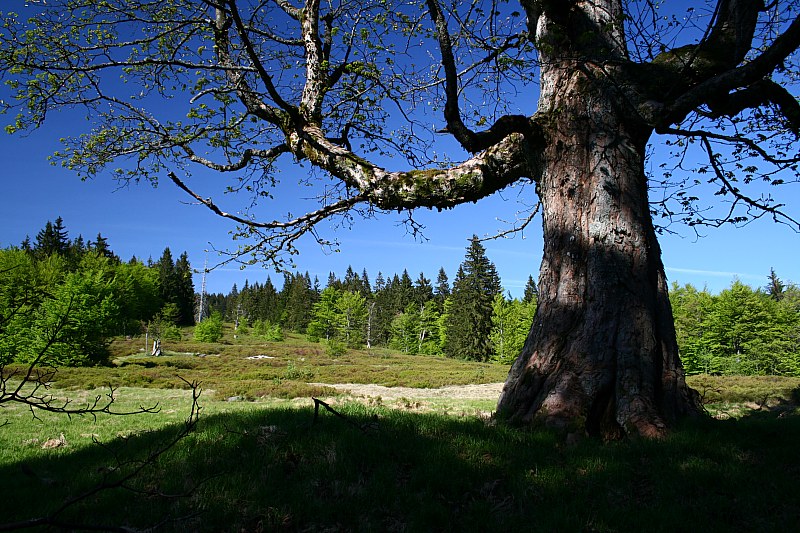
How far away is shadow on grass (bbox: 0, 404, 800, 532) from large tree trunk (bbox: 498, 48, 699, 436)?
51 centimetres

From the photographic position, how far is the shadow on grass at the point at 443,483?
3.20 m

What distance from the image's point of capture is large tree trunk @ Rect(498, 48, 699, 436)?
4906 millimetres

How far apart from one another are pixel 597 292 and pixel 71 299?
495cm

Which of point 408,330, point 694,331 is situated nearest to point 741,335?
point 694,331

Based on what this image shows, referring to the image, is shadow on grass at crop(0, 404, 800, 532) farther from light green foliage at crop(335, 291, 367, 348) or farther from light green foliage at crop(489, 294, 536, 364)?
light green foliage at crop(335, 291, 367, 348)

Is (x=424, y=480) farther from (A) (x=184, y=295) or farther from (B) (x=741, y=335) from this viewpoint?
(A) (x=184, y=295)

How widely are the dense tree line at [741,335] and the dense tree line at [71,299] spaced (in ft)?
145

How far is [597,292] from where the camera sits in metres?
5.20

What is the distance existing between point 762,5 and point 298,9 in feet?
Answer: 23.1

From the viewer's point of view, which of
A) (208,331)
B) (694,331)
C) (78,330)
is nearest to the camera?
(78,330)

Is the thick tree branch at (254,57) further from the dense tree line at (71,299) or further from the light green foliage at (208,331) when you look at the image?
the light green foliage at (208,331)

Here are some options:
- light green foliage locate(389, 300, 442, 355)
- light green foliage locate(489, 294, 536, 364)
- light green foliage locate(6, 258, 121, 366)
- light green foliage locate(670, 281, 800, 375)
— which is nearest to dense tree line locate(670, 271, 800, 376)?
light green foliage locate(670, 281, 800, 375)

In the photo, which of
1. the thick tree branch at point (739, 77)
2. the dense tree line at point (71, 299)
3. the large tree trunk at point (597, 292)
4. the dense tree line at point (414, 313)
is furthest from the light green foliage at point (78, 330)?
the thick tree branch at point (739, 77)

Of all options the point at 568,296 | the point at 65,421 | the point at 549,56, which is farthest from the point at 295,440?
the point at 65,421
